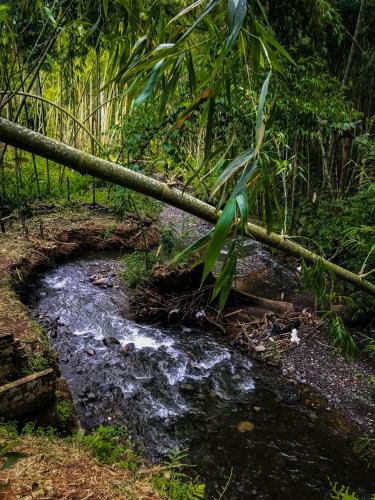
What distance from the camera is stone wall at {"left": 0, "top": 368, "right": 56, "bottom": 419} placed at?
7.13 ft

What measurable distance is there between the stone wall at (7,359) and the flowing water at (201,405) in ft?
2.76

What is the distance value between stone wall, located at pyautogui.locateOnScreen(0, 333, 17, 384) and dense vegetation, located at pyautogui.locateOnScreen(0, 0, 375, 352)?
1.08 meters

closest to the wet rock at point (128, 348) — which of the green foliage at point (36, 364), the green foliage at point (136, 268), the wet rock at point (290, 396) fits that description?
the green foliage at point (136, 268)

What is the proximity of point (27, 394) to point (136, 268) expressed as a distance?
2925 millimetres

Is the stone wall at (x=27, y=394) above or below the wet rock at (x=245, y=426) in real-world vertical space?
above

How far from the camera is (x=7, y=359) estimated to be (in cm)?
233

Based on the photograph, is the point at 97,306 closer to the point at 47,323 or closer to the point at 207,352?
the point at 47,323

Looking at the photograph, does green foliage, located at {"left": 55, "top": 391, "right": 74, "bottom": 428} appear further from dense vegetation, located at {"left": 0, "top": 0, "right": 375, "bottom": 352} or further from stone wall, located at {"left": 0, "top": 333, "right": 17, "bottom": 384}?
dense vegetation, located at {"left": 0, "top": 0, "right": 375, "bottom": 352}

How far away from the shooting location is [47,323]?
13.7 ft

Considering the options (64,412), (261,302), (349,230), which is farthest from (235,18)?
(261,302)

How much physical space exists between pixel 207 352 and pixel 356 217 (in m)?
2.21

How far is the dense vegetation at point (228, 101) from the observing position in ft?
3.26

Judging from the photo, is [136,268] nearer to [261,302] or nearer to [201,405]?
[261,302]

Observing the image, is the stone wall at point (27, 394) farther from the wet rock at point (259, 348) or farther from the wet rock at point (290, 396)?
the wet rock at point (259, 348)
